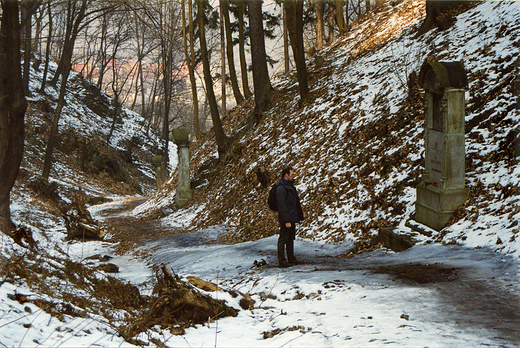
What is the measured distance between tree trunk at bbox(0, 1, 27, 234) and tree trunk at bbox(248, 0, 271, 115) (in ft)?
33.1

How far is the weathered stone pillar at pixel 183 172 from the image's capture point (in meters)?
17.0

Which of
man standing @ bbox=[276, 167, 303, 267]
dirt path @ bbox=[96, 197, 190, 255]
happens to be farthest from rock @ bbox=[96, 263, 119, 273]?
man standing @ bbox=[276, 167, 303, 267]

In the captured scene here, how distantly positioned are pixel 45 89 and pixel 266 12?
19.0 metres

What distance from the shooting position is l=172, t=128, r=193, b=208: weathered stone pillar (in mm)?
16984

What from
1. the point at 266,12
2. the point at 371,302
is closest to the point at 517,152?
the point at 371,302

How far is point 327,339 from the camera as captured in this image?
3818mm

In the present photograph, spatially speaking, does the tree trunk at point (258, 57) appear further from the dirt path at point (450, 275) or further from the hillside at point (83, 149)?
the hillside at point (83, 149)

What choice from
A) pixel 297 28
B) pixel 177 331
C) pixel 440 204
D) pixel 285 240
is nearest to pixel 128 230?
pixel 285 240

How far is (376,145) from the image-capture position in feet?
33.4

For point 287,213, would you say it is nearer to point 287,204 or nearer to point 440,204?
point 287,204


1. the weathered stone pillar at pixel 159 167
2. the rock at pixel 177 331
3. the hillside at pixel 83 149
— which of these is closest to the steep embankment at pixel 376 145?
the rock at pixel 177 331

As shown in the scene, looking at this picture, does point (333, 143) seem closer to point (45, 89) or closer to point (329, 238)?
point (329, 238)

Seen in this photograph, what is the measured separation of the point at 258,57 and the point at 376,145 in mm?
8213

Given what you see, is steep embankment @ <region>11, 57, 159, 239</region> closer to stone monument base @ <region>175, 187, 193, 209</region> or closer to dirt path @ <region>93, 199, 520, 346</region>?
Answer: stone monument base @ <region>175, 187, 193, 209</region>
